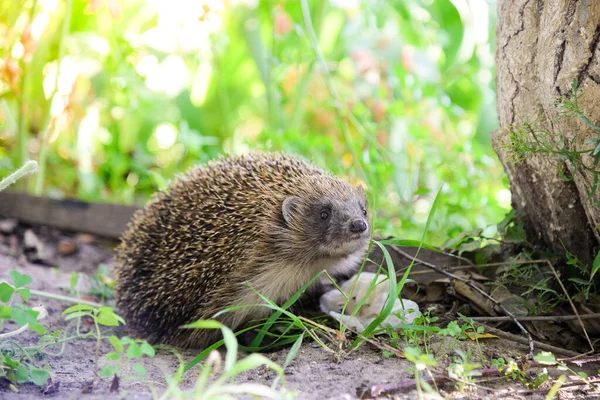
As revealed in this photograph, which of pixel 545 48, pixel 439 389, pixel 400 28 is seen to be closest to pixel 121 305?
pixel 439 389

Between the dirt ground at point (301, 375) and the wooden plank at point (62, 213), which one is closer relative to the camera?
the dirt ground at point (301, 375)

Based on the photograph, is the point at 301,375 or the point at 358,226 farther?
the point at 358,226

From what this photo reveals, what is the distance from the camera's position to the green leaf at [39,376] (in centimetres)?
265

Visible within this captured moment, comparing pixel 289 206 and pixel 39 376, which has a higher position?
pixel 289 206

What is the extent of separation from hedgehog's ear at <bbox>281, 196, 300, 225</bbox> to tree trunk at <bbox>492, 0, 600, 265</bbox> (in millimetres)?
1217

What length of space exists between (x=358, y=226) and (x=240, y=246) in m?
0.72

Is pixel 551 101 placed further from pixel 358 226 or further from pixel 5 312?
pixel 5 312

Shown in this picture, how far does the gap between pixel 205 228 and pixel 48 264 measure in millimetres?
2340

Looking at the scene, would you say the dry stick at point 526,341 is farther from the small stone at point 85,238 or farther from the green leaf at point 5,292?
the small stone at point 85,238

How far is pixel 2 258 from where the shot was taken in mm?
5133

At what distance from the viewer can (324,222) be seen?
3803 millimetres

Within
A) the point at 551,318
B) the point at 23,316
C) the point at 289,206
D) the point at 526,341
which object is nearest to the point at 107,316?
the point at 23,316

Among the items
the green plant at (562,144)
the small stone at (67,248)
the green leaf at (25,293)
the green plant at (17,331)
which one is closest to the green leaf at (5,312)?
the green plant at (17,331)

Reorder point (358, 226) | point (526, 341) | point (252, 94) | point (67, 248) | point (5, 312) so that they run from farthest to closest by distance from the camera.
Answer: point (252, 94) < point (67, 248) < point (358, 226) < point (526, 341) < point (5, 312)
